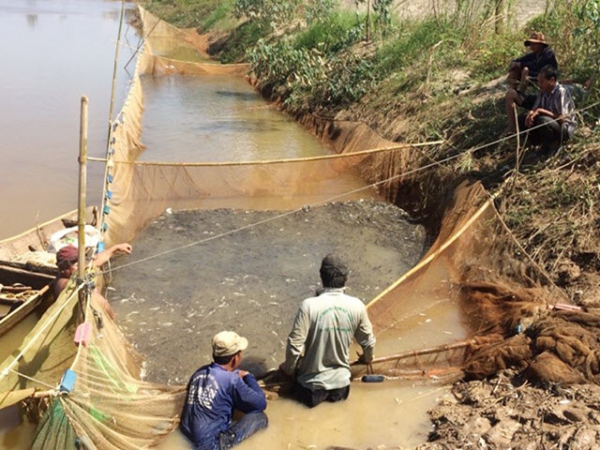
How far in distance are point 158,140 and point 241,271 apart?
17.2 ft

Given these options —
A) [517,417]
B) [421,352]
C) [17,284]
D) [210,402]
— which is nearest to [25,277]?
[17,284]

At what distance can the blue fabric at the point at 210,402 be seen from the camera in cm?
322

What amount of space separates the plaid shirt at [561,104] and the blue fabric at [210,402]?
14.0ft

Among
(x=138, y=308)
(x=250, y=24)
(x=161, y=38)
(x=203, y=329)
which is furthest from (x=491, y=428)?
(x=161, y=38)

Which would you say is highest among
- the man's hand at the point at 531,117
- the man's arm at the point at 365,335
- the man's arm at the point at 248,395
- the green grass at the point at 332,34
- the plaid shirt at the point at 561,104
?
the green grass at the point at 332,34

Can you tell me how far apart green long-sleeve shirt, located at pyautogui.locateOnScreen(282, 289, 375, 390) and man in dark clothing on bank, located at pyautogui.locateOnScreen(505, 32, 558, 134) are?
11.8 ft

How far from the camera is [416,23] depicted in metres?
11.4

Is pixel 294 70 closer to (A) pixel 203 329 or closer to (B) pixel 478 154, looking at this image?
(B) pixel 478 154

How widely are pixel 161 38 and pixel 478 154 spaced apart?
19.2 metres

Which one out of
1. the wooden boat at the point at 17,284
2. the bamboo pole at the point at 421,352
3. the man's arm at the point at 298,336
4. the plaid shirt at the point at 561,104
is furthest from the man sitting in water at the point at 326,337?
the plaid shirt at the point at 561,104

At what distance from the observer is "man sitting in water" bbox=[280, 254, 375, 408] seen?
349 cm

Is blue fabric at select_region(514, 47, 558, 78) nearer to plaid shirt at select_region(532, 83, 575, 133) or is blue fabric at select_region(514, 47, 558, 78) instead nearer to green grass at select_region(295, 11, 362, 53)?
plaid shirt at select_region(532, 83, 575, 133)

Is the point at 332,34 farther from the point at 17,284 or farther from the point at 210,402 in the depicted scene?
the point at 210,402

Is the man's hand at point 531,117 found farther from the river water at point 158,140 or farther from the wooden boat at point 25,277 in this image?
the wooden boat at point 25,277
